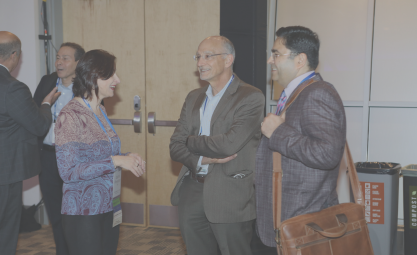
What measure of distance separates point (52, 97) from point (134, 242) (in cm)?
175

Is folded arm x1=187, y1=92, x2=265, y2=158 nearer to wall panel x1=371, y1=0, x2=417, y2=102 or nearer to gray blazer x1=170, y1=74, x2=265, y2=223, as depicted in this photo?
gray blazer x1=170, y1=74, x2=265, y2=223

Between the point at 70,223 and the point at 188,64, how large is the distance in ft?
8.30

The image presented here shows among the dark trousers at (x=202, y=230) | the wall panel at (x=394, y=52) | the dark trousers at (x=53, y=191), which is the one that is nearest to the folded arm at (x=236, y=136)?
the dark trousers at (x=202, y=230)

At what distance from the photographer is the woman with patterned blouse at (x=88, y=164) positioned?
6.62ft

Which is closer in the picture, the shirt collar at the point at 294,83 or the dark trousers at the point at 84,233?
the shirt collar at the point at 294,83

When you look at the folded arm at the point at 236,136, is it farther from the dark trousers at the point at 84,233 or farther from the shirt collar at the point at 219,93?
the dark trousers at the point at 84,233

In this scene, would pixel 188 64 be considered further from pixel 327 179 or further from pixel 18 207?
pixel 327 179

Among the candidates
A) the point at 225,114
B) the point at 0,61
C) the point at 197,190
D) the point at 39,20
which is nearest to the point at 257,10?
the point at 225,114

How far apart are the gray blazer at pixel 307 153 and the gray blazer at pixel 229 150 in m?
0.56

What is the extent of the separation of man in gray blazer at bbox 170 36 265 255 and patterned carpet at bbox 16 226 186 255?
1368mm

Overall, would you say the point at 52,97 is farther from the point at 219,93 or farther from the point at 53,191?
the point at 219,93

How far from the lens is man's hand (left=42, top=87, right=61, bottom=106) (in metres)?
3.11

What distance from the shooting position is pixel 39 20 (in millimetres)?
4387

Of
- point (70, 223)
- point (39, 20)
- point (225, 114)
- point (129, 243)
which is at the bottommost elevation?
point (129, 243)
